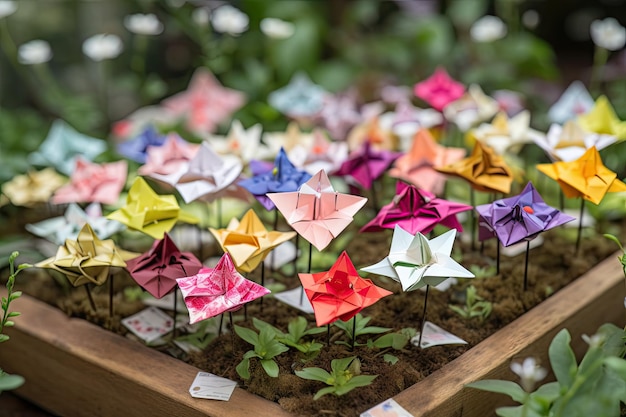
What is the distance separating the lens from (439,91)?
4.77 feet

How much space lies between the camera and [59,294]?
4.02ft

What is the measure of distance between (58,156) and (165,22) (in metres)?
0.95

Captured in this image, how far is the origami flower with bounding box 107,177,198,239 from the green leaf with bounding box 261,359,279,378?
0.83 feet

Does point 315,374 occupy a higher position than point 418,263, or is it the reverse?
point 418,263

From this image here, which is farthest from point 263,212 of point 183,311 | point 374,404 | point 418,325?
point 374,404

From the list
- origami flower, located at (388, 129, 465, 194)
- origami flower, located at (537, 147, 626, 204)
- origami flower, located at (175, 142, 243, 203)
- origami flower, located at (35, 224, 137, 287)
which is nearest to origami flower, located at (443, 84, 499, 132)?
origami flower, located at (388, 129, 465, 194)

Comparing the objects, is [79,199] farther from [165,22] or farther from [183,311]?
[165,22]

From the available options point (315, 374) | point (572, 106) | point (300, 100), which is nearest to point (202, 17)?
point (300, 100)

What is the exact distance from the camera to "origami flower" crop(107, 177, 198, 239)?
1.05 meters

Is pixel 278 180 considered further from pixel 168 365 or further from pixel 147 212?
pixel 168 365

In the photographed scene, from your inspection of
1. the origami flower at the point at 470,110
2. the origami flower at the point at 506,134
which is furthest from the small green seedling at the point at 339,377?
the origami flower at the point at 470,110

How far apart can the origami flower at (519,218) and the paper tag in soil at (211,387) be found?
42 centimetres

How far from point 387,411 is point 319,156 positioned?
0.51 meters

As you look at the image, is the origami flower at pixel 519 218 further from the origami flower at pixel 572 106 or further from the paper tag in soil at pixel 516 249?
the origami flower at pixel 572 106
